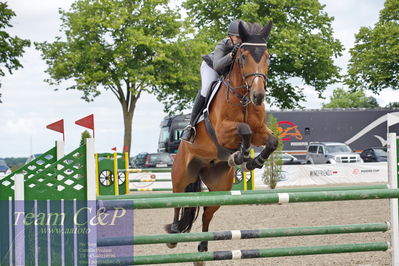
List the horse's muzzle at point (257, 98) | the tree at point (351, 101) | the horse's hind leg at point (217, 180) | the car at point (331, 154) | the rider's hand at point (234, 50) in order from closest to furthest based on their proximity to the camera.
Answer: the horse's muzzle at point (257, 98), the rider's hand at point (234, 50), the horse's hind leg at point (217, 180), the car at point (331, 154), the tree at point (351, 101)

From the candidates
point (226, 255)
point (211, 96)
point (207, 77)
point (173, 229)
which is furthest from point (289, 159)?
point (226, 255)

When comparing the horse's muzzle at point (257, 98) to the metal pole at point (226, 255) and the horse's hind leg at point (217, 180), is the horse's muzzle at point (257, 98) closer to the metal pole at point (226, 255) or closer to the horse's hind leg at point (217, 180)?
the horse's hind leg at point (217, 180)

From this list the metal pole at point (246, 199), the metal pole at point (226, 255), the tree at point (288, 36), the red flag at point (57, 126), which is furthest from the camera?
the tree at point (288, 36)

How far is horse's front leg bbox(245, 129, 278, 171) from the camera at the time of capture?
4.41 meters

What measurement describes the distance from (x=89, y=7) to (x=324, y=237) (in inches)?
828

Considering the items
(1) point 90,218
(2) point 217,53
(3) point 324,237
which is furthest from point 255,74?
(3) point 324,237

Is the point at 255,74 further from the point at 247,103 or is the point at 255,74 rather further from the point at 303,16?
the point at 303,16

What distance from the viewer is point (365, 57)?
2855cm

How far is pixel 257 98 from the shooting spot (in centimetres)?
414

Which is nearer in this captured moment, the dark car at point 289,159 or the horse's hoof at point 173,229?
the horse's hoof at point 173,229

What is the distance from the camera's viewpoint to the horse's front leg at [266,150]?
4.41 m

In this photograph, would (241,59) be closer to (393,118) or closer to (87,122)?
(393,118)

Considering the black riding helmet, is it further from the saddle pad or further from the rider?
the saddle pad

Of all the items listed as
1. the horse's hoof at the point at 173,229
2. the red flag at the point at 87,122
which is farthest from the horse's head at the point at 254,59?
the red flag at the point at 87,122
